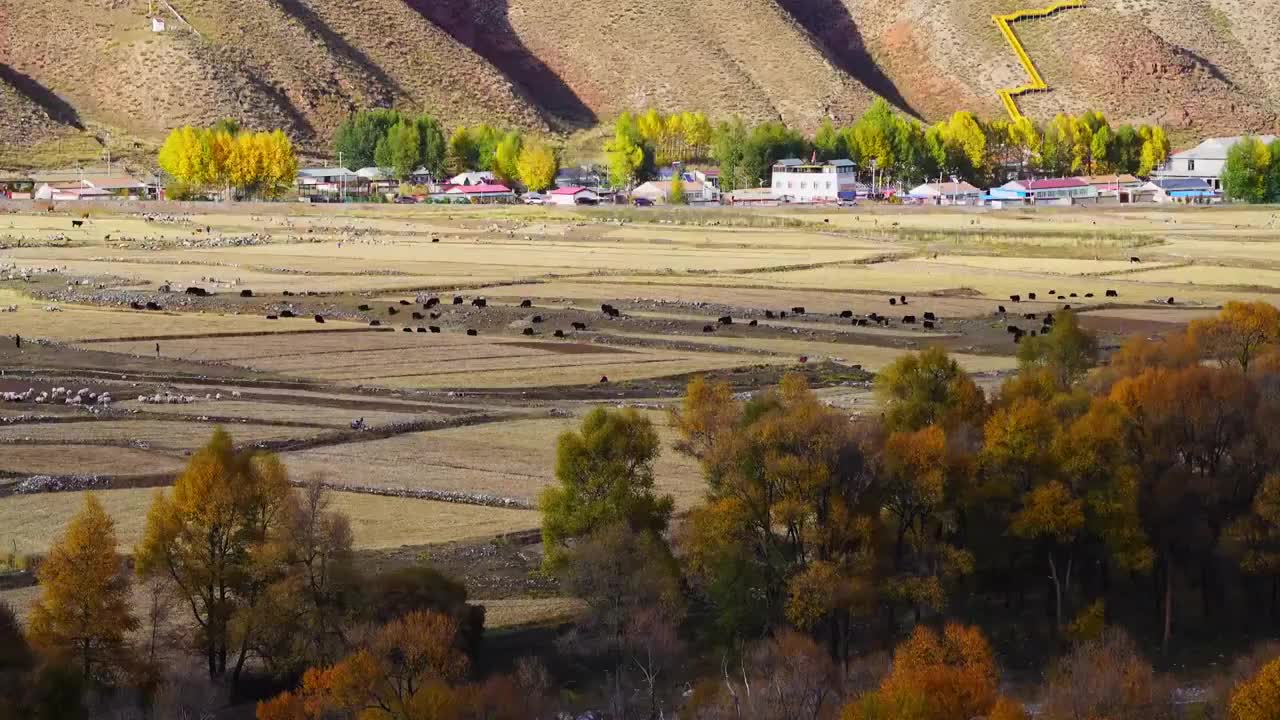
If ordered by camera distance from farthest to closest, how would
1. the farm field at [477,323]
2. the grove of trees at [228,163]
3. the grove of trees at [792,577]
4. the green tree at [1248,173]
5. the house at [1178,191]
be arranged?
the house at [1178,191] → the grove of trees at [228,163] → the green tree at [1248,173] → the farm field at [477,323] → the grove of trees at [792,577]

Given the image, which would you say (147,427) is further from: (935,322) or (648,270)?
(648,270)

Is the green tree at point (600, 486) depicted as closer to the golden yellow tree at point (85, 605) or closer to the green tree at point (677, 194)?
the golden yellow tree at point (85, 605)

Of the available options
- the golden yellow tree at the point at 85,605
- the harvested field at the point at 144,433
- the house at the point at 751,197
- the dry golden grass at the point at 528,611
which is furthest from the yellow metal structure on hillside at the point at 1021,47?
the golden yellow tree at the point at 85,605

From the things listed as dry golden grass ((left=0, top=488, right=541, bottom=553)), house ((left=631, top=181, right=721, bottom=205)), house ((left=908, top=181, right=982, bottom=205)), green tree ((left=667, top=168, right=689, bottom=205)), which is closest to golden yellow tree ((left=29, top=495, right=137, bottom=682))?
dry golden grass ((left=0, top=488, right=541, bottom=553))

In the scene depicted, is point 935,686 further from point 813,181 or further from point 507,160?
point 507,160

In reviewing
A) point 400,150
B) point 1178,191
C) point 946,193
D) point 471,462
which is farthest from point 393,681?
point 1178,191

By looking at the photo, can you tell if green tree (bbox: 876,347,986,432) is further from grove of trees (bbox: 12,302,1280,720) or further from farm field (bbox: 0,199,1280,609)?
farm field (bbox: 0,199,1280,609)
